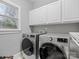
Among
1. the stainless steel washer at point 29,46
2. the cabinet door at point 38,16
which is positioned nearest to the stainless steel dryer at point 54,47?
the stainless steel washer at point 29,46

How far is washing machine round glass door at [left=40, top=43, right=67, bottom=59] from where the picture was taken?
124 centimetres

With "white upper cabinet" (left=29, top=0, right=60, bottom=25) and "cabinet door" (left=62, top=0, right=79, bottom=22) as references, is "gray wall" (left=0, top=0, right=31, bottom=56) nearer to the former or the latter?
"white upper cabinet" (left=29, top=0, right=60, bottom=25)

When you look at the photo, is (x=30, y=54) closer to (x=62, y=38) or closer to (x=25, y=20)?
(x=62, y=38)

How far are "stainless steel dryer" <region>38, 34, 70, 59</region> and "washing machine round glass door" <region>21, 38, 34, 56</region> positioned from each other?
327 millimetres

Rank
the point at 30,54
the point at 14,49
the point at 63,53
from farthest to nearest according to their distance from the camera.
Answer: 1. the point at 14,49
2. the point at 30,54
3. the point at 63,53

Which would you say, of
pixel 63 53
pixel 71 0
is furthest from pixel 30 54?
pixel 71 0

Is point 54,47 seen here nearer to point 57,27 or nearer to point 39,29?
point 57,27

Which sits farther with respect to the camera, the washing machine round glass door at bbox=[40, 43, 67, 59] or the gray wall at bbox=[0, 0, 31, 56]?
the gray wall at bbox=[0, 0, 31, 56]

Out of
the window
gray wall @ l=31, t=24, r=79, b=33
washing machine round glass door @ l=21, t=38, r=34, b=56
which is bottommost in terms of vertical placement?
washing machine round glass door @ l=21, t=38, r=34, b=56

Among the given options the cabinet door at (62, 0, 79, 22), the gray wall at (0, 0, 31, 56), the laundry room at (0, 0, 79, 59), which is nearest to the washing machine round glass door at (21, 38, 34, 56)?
the laundry room at (0, 0, 79, 59)

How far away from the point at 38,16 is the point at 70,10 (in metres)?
1.00

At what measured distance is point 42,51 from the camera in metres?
1.52

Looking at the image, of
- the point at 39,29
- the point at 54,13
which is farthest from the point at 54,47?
the point at 39,29

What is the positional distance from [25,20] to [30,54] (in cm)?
120
